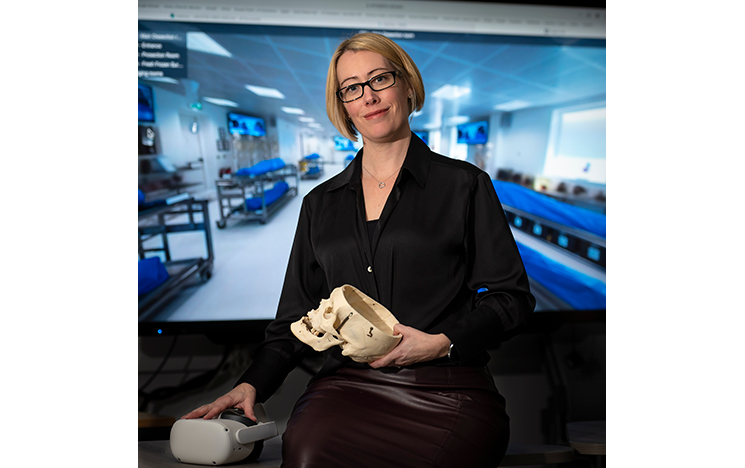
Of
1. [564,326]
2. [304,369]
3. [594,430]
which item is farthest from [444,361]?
[564,326]

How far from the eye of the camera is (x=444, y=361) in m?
1.24

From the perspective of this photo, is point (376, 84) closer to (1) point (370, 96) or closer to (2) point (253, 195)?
(1) point (370, 96)

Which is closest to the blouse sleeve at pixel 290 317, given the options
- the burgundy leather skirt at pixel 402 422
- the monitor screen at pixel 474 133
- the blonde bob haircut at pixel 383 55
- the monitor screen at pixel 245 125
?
the burgundy leather skirt at pixel 402 422

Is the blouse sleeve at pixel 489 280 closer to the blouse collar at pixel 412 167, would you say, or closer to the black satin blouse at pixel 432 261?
the black satin blouse at pixel 432 261

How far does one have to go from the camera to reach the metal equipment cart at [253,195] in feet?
7.77

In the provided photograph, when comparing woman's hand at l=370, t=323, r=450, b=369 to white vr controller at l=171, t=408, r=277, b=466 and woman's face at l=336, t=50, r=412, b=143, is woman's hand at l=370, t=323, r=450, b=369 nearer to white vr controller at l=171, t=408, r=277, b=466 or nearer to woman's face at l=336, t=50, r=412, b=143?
white vr controller at l=171, t=408, r=277, b=466

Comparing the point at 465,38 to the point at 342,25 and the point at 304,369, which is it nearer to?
the point at 342,25

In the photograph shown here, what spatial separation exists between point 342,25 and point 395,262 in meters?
1.55

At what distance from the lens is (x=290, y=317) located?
1391 mm

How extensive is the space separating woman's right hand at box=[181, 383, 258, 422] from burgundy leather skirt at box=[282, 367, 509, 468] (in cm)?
13

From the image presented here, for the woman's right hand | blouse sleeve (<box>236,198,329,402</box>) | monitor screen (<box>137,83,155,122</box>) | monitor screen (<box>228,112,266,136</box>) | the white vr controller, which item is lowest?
the white vr controller

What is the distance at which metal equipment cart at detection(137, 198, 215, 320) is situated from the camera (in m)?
2.22

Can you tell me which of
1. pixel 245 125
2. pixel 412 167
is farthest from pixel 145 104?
pixel 412 167

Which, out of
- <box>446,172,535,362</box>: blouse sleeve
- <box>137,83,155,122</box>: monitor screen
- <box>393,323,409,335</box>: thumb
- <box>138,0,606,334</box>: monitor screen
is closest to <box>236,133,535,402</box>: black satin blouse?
<box>446,172,535,362</box>: blouse sleeve
